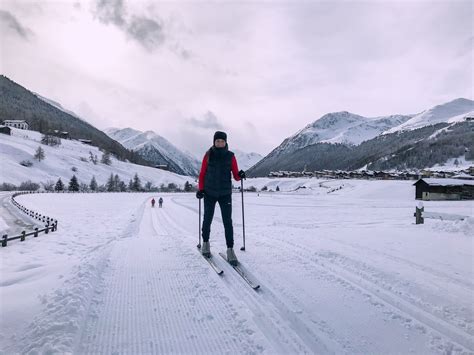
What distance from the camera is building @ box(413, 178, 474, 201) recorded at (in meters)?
53.4

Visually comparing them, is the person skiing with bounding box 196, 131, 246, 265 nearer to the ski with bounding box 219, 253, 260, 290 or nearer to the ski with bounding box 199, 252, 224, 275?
the ski with bounding box 199, 252, 224, 275

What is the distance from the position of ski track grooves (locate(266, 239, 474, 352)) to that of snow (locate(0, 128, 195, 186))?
114784 mm

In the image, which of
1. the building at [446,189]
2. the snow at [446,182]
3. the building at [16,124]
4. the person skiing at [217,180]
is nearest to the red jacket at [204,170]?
the person skiing at [217,180]

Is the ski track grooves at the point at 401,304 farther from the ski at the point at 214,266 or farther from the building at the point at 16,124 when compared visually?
the building at the point at 16,124

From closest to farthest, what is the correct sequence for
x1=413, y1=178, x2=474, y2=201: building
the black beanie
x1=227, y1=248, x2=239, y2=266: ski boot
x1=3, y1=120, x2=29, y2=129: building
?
x1=227, y1=248, x2=239, y2=266: ski boot, the black beanie, x1=413, y1=178, x2=474, y2=201: building, x1=3, y1=120, x2=29, y2=129: building

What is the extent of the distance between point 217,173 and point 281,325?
11.7ft

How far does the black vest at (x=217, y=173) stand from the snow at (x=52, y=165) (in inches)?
4428

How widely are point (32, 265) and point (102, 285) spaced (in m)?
3.63

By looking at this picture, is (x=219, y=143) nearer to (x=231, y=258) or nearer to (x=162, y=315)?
(x=231, y=258)

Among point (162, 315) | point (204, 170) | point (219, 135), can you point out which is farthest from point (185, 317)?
point (219, 135)

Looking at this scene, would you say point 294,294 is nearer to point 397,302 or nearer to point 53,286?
point 397,302

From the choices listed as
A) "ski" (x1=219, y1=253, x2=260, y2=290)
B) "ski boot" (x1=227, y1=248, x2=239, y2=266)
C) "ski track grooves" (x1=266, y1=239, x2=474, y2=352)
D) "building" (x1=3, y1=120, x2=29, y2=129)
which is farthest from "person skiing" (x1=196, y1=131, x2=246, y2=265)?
"building" (x1=3, y1=120, x2=29, y2=129)

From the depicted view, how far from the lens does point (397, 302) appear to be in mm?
4281

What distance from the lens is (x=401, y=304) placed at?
4219mm
